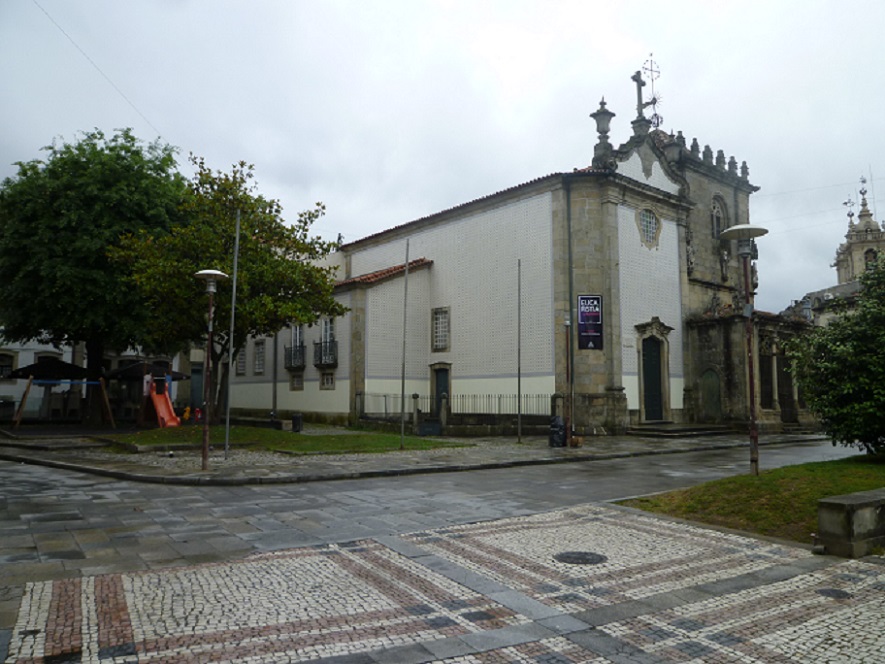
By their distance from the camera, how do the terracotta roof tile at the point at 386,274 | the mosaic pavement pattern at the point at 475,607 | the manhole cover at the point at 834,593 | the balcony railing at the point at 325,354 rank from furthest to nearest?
1. the balcony railing at the point at 325,354
2. the terracotta roof tile at the point at 386,274
3. the manhole cover at the point at 834,593
4. the mosaic pavement pattern at the point at 475,607

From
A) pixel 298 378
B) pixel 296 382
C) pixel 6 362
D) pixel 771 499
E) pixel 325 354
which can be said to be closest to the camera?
pixel 771 499

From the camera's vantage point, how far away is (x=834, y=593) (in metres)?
5.70

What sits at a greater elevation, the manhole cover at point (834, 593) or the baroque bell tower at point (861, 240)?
the baroque bell tower at point (861, 240)

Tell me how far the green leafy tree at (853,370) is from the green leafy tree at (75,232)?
71.9 feet

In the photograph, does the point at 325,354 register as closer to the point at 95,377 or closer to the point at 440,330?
the point at 440,330

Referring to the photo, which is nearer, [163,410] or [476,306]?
[163,410]

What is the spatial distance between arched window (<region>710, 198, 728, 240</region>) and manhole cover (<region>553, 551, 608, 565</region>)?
29358mm

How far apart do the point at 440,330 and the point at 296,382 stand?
846 centimetres

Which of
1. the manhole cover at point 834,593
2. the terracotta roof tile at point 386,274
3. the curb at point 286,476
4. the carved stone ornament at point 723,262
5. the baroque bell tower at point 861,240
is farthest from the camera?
the baroque bell tower at point 861,240

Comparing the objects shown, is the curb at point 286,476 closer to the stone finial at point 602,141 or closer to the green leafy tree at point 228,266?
the green leafy tree at point 228,266

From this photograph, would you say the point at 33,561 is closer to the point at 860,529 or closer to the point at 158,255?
the point at 860,529

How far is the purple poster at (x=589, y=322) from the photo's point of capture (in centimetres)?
2506

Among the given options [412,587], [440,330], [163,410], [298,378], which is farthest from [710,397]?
[412,587]

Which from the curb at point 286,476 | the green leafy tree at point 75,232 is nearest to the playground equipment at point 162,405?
the green leafy tree at point 75,232
